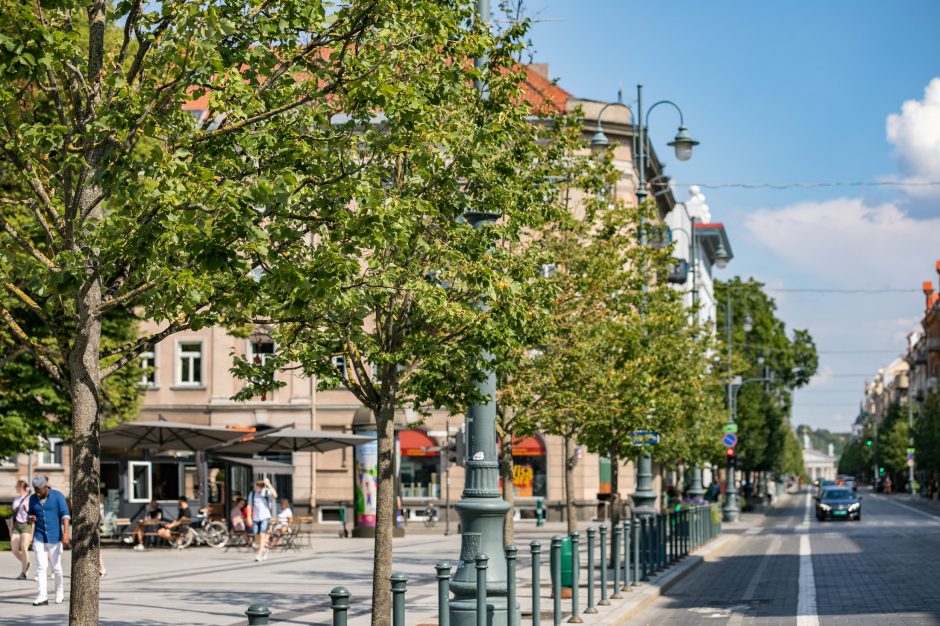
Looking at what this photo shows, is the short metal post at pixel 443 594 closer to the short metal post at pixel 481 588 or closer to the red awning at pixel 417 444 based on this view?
the short metal post at pixel 481 588

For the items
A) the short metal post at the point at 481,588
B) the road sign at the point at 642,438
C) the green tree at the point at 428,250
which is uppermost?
the green tree at the point at 428,250

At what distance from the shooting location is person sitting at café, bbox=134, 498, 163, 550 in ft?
109

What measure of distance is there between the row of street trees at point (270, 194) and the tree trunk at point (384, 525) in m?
0.02

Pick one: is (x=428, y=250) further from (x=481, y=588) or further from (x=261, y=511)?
(x=261, y=511)

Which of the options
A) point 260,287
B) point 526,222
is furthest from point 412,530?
point 260,287

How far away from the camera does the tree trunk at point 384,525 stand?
1217cm

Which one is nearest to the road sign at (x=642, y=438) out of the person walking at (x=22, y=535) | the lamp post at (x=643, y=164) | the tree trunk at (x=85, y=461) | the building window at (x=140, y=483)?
the lamp post at (x=643, y=164)

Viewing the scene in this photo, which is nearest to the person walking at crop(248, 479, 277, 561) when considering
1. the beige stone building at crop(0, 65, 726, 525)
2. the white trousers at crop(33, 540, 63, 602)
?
the white trousers at crop(33, 540, 63, 602)

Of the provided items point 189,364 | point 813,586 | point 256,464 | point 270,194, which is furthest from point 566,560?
point 189,364

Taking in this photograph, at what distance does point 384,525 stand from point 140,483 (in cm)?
2591

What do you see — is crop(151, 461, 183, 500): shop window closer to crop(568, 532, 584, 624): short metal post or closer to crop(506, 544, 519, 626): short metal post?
crop(568, 532, 584, 624): short metal post

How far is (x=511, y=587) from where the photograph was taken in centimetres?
1166

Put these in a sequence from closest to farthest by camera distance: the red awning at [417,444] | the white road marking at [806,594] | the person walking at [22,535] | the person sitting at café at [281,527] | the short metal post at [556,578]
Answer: the short metal post at [556,578] → the white road marking at [806,594] → the person walking at [22,535] → the person sitting at café at [281,527] → the red awning at [417,444]

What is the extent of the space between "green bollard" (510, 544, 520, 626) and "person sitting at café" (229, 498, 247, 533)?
2330 centimetres
